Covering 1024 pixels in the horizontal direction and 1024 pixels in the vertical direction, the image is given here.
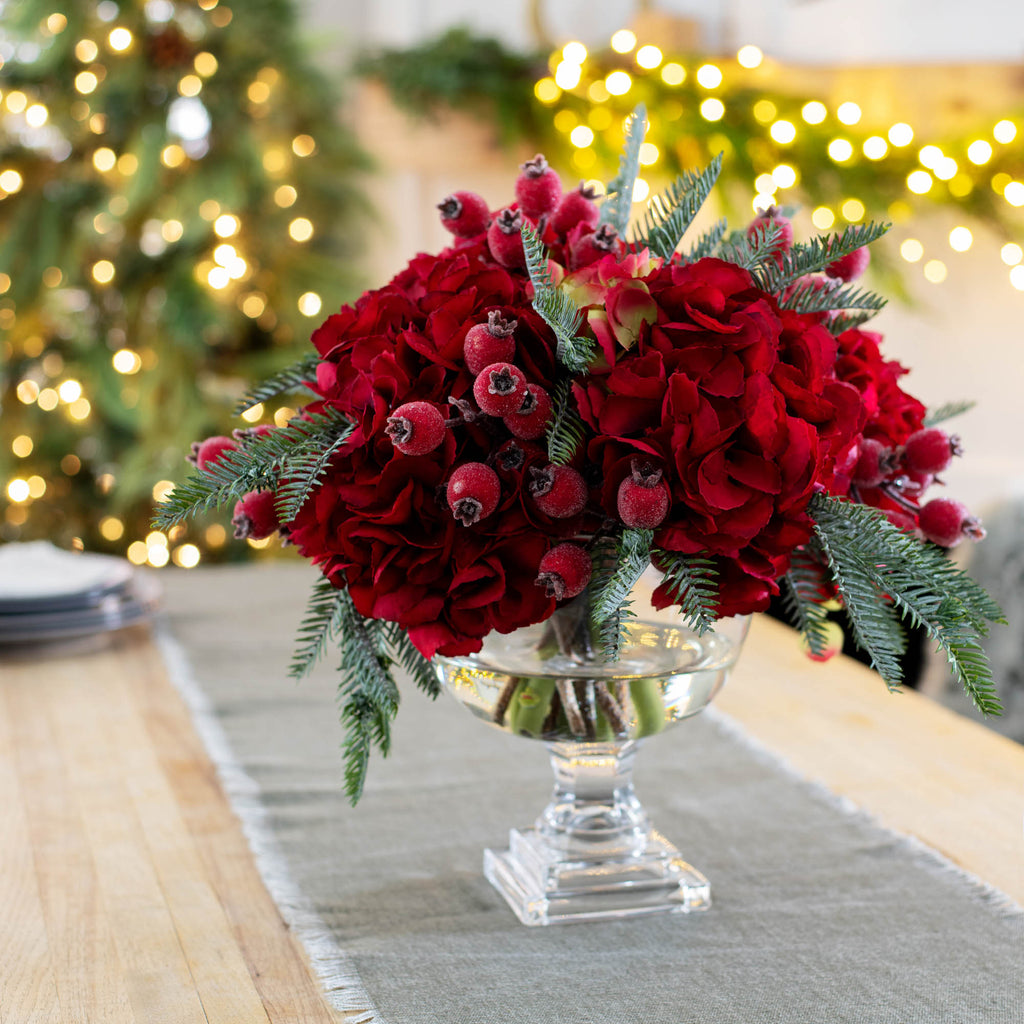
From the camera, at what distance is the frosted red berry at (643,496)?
0.56 meters

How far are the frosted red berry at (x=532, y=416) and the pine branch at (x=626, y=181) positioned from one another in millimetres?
166

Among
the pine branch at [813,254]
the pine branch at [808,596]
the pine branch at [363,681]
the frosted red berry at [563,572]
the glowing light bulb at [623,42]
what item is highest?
the glowing light bulb at [623,42]

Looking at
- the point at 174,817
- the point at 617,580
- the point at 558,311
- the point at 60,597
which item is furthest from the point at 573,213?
the point at 60,597

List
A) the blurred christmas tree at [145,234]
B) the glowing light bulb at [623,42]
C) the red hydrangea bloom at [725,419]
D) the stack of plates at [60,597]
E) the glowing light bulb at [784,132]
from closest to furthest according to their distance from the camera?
1. the red hydrangea bloom at [725,419]
2. the stack of plates at [60,597]
3. the glowing light bulb at [784,132]
4. the glowing light bulb at [623,42]
5. the blurred christmas tree at [145,234]

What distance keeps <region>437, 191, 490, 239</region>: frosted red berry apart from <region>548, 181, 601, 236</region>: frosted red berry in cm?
5

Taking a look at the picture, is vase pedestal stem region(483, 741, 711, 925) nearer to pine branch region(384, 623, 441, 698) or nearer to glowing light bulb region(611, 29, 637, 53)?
pine branch region(384, 623, 441, 698)

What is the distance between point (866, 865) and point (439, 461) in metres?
0.42

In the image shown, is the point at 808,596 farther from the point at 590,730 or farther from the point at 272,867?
the point at 272,867

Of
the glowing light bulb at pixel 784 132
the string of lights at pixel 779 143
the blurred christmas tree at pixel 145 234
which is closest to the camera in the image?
the string of lights at pixel 779 143

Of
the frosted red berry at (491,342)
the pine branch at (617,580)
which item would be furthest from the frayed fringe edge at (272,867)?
Answer: the frosted red berry at (491,342)

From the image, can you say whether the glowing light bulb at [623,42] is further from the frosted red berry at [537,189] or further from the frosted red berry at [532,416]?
the frosted red berry at [532,416]

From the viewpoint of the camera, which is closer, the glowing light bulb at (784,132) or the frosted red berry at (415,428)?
the frosted red berry at (415,428)

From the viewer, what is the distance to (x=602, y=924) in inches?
28.2

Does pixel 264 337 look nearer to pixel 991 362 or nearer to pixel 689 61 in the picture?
pixel 689 61
